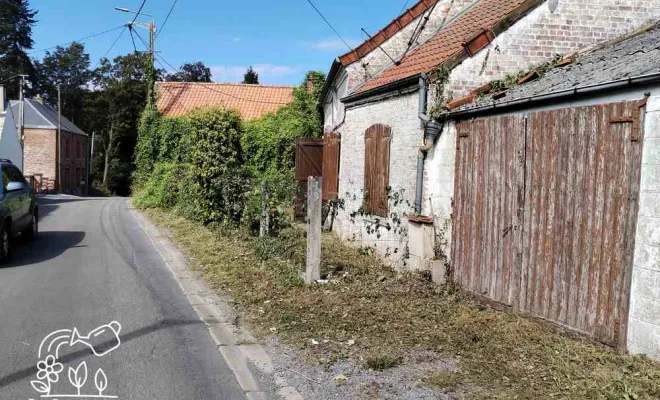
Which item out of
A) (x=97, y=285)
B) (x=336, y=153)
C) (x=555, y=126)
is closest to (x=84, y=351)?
(x=97, y=285)

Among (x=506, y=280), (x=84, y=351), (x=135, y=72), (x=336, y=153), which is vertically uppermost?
(x=135, y=72)

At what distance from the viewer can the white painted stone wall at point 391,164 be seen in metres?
9.25

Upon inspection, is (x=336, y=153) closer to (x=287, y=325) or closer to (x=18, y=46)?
(x=287, y=325)

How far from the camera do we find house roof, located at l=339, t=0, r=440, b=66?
41.4 ft

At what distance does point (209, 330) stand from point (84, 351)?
1.28m

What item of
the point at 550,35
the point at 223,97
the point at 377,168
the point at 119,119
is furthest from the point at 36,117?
the point at 550,35

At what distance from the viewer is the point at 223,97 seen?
3047 centimetres

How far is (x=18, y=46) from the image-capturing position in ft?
216

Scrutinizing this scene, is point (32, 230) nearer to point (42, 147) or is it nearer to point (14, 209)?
point (14, 209)

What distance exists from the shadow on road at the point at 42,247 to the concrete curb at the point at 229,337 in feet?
7.90

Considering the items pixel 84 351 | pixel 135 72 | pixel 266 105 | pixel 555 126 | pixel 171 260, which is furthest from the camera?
pixel 135 72

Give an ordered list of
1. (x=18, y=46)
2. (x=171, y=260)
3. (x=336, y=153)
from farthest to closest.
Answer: (x=18, y=46)
(x=336, y=153)
(x=171, y=260)

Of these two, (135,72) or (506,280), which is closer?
(506,280)

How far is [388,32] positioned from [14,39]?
6603cm
